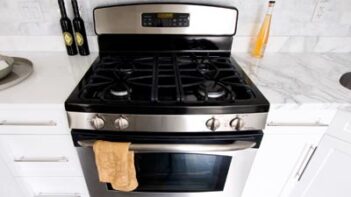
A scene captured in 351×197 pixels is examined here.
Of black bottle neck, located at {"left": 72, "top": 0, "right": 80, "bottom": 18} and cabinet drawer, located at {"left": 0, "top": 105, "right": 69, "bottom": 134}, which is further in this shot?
black bottle neck, located at {"left": 72, "top": 0, "right": 80, "bottom": 18}

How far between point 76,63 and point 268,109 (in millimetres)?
897

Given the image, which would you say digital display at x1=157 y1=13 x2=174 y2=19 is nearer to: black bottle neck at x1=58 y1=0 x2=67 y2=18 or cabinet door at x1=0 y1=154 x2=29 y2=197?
black bottle neck at x1=58 y1=0 x2=67 y2=18

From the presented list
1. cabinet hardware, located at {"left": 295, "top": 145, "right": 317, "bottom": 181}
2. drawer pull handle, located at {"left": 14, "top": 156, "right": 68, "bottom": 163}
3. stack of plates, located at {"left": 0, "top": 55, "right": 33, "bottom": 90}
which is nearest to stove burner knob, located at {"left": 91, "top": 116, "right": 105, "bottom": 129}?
drawer pull handle, located at {"left": 14, "top": 156, "right": 68, "bottom": 163}

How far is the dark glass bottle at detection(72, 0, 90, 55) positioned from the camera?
1073mm

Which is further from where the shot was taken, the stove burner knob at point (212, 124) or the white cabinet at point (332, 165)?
the white cabinet at point (332, 165)

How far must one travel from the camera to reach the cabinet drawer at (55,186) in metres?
0.97

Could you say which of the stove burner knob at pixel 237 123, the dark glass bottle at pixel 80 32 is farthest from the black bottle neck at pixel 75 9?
the stove burner knob at pixel 237 123

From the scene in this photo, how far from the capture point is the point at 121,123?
2.44 feet

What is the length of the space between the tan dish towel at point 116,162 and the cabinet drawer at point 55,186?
0.84 feet

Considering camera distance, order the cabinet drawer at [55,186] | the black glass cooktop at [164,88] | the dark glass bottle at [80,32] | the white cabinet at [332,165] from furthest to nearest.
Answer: the dark glass bottle at [80,32] < the cabinet drawer at [55,186] < the white cabinet at [332,165] < the black glass cooktop at [164,88]

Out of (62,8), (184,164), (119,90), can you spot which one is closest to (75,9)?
(62,8)

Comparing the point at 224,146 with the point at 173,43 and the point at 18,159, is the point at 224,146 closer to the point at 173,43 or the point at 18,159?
the point at 173,43

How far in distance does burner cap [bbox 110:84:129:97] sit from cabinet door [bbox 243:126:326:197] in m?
0.56

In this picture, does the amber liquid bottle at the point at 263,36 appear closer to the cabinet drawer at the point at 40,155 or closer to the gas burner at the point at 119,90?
the gas burner at the point at 119,90
